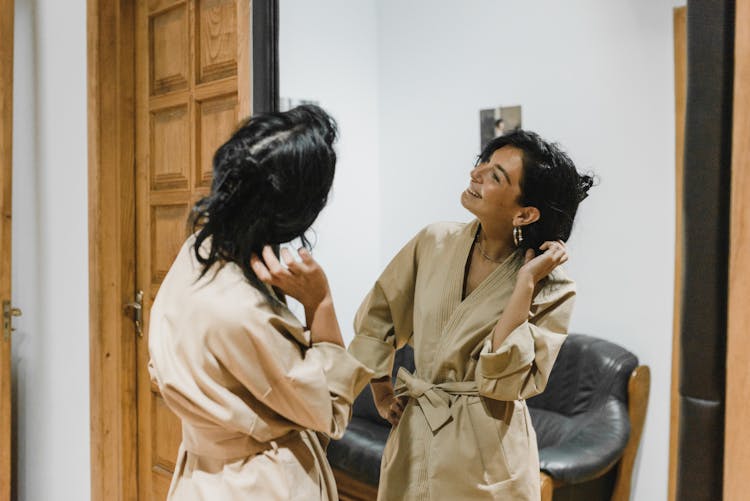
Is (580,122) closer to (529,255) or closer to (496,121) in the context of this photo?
(496,121)

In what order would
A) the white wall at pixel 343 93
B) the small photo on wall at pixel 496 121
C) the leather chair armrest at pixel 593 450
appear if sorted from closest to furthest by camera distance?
the leather chair armrest at pixel 593 450, the small photo on wall at pixel 496 121, the white wall at pixel 343 93

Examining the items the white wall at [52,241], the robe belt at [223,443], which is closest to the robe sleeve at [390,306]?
the robe belt at [223,443]

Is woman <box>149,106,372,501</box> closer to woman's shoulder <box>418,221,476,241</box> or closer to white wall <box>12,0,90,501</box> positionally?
woman's shoulder <box>418,221,476,241</box>

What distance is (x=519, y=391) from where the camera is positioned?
1345mm

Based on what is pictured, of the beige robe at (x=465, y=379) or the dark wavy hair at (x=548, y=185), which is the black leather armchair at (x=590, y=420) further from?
the dark wavy hair at (x=548, y=185)

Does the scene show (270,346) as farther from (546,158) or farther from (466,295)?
(546,158)

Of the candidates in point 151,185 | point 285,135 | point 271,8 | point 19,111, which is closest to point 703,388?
point 285,135

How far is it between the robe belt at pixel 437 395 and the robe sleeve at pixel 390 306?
107 mm

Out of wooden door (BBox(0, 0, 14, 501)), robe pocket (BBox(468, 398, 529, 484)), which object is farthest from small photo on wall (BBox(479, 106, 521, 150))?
wooden door (BBox(0, 0, 14, 501))

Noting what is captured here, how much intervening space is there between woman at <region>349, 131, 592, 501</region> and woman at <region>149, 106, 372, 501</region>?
0.95 feet

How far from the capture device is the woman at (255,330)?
1095 millimetres

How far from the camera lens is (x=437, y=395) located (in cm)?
144

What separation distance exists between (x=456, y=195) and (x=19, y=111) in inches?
71.4

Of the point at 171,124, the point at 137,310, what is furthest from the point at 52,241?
the point at 171,124
